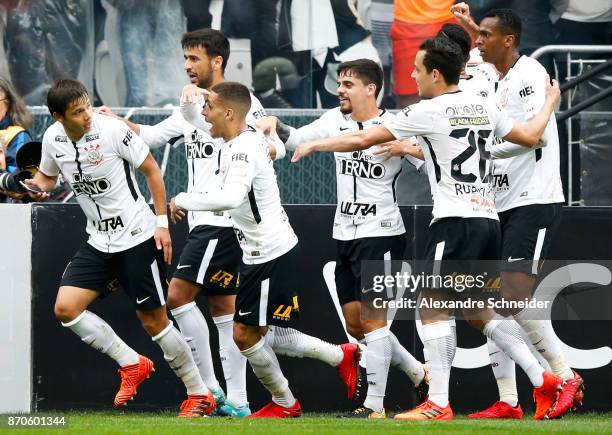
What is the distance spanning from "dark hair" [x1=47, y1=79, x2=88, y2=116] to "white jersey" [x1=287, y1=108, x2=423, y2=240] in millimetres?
1879

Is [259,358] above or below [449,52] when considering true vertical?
below

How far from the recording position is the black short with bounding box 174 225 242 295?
31.7 feet

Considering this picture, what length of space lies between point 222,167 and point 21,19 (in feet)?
13.8

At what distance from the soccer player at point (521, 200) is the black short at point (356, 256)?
2.47 feet

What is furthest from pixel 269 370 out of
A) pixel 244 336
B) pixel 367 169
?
pixel 367 169

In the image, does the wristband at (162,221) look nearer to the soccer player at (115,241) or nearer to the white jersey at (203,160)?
the soccer player at (115,241)

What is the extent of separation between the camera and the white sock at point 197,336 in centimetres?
978

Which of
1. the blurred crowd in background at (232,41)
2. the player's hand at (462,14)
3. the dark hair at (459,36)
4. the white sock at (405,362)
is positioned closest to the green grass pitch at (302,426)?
the white sock at (405,362)

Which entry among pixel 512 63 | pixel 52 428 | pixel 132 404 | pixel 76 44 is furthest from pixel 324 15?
pixel 52 428

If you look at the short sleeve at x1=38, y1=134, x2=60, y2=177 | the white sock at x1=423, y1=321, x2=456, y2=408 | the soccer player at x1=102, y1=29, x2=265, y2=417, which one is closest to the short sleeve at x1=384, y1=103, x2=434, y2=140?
the white sock at x1=423, y1=321, x2=456, y2=408

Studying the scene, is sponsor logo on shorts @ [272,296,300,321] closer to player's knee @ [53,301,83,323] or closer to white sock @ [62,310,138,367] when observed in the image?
white sock @ [62,310,138,367]

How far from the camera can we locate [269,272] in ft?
29.6

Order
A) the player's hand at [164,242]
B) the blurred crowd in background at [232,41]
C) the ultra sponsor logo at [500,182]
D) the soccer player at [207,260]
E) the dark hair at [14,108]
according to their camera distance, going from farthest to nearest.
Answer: the blurred crowd in background at [232,41] → the dark hair at [14,108] → the soccer player at [207,260] → the ultra sponsor logo at [500,182] → the player's hand at [164,242]

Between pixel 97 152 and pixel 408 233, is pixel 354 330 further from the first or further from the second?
pixel 97 152
